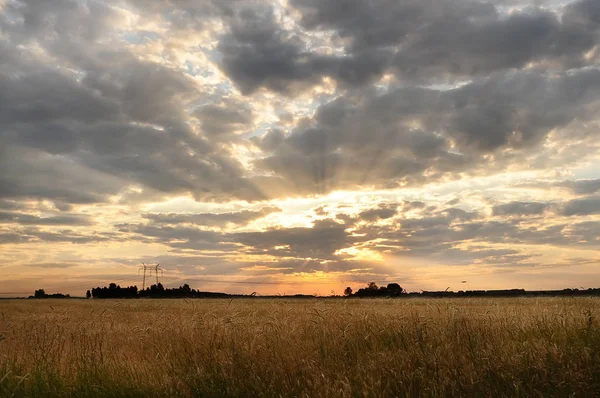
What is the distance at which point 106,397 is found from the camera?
7.65 m

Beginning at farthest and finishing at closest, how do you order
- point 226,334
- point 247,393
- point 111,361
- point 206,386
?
1. point 226,334
2. point 111,361
3. point 206,386
4. point 247,393

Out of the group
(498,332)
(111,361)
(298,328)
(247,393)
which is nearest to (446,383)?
(247,393)

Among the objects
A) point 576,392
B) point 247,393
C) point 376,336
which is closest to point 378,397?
point 247,393

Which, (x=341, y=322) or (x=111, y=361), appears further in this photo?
(x=341, y=322)

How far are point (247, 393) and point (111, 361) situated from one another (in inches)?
174

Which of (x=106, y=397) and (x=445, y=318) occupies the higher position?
(x=445, y=318)

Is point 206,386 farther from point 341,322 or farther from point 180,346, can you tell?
point 341,322

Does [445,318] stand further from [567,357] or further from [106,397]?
[106,397]

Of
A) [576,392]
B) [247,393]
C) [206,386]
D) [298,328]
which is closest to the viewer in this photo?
[576,392]

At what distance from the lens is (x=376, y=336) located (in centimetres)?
1036

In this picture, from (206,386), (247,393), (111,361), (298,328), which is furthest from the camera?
(298,328)

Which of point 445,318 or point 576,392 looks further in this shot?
point 445,318

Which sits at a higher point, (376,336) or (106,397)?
(376,336)

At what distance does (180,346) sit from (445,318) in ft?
21.2
